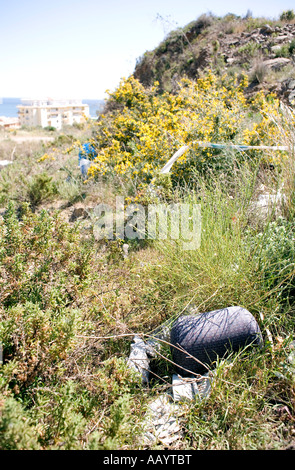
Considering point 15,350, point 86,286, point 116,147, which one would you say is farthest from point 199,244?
point 116,147

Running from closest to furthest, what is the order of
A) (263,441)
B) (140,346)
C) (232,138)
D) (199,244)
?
(263,441), (140,346), (199,244), (232,138)

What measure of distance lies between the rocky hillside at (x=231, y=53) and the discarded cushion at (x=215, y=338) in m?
7.63

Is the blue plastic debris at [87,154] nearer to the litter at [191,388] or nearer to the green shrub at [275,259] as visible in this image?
the green shrub at [275,259]

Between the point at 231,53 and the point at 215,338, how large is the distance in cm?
1343

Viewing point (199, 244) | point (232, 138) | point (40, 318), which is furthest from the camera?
point (232, 138)

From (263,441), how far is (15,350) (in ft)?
4.40

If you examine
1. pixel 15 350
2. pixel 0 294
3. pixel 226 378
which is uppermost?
pixel 0 294

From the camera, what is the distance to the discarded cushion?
1854mm

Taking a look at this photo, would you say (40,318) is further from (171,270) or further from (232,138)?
(232,138)

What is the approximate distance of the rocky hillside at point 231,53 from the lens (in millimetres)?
9844

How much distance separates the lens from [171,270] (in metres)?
2.31

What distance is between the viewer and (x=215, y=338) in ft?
→ 6.15

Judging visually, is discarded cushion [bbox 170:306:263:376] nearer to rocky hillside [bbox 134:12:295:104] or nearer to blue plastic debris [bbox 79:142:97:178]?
blue plastic debris [bbox 79:142:97:178]

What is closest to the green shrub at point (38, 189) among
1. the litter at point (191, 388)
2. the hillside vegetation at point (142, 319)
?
the hillside vegetation at point (142, 319)
